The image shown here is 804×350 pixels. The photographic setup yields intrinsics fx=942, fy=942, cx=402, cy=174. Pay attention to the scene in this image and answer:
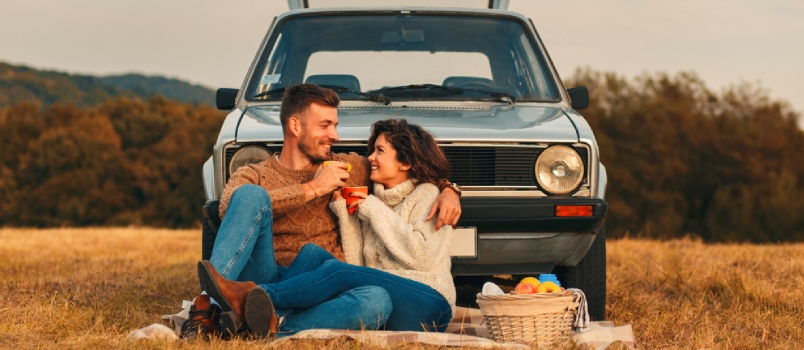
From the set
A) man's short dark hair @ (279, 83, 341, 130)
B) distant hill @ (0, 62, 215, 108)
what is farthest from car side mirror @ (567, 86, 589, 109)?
distant hill @ (0, 62, 215, 108)

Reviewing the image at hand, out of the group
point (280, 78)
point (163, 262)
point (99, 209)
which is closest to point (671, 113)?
point (99, 209)

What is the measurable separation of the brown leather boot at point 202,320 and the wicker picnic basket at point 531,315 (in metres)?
1.11

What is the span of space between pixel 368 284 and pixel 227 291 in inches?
25.0

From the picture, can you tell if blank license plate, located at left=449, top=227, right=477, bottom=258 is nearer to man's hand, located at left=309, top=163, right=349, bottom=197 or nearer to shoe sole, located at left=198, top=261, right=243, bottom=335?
man's hand, located at left=309, top=163, right=349, bottom=197

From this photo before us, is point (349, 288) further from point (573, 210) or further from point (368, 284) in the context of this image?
point (573, 210)

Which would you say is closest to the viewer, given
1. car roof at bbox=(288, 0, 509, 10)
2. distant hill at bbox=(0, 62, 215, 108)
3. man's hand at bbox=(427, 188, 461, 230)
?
man's hand at bbox=(427, 188, 461, 230)

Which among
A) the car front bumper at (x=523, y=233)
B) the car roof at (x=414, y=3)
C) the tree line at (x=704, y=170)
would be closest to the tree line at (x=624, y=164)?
the tree line at (x=704, y=170)

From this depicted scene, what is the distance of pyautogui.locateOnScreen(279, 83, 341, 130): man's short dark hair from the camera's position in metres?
4.23

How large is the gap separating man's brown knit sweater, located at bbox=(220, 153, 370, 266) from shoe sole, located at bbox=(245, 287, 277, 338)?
60 cm

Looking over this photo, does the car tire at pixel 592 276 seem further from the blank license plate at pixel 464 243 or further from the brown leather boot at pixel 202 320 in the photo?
the brown leather boot at pixel 202 320

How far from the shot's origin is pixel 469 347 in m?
3.72

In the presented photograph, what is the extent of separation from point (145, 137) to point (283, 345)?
43375mm

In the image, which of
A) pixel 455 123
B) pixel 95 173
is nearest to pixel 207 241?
pixel 455 123

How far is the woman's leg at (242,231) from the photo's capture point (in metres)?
3.88
